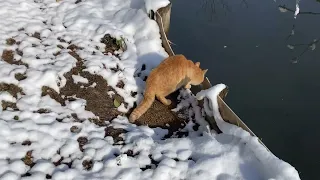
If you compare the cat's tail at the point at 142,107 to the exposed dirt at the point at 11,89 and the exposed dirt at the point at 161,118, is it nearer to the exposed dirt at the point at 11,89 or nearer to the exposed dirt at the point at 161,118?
the exposed dirt at the point at 161,118

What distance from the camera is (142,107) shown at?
4.34 metres

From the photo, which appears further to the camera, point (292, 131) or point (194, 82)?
point (292, 131)

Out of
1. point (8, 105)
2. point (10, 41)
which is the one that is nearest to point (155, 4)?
point (10, 41)

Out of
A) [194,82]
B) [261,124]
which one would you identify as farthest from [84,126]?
[261,124]

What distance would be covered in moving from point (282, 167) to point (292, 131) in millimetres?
2111

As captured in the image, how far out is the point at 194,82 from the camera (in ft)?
15.9

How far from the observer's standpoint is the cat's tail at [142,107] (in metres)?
4.25

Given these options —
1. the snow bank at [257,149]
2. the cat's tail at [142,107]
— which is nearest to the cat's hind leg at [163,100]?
the cat's tail at [142,107]

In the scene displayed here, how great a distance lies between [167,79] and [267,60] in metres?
2.51

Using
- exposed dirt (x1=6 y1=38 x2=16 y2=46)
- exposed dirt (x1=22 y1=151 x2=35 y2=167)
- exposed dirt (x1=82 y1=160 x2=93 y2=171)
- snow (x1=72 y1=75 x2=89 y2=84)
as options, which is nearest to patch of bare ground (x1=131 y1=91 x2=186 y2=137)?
snow (x1=72 y1=75 x2=89 y2=84)

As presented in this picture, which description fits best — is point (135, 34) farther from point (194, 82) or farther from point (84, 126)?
point (84, 126)

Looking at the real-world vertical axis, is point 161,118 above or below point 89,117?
below

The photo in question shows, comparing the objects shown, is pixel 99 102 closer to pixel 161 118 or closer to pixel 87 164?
pixel 161 118

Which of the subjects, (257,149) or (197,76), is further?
(197,76)
